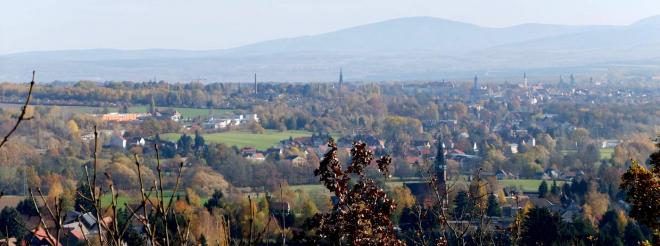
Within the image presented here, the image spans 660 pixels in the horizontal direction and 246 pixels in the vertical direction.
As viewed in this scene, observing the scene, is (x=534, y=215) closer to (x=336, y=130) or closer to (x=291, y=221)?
(x=291, y=221)

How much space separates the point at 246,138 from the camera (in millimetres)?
45469

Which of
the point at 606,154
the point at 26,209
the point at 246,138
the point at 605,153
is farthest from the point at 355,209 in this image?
the point at 246,138

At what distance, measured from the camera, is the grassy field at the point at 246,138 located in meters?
43.1

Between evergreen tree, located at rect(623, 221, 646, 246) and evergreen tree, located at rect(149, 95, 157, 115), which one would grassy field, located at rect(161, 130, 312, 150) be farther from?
evergreen tree, located at rect(623, 221, 646, 246)

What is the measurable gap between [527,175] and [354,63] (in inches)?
5079

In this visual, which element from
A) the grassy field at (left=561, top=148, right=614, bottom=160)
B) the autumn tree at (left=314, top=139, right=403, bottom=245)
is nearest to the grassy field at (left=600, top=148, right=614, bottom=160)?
the grassy field at (left=561, top=148, right=614, bottom=160)

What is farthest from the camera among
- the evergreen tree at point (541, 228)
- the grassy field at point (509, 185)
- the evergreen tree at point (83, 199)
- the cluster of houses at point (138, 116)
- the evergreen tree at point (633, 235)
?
the cluster of houses at point (138, 116)

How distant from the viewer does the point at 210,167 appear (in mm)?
35219

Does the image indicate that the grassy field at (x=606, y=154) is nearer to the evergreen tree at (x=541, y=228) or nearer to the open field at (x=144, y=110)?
the open field at (x=144, y=110)

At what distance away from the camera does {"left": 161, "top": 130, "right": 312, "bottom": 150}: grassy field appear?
43.1m

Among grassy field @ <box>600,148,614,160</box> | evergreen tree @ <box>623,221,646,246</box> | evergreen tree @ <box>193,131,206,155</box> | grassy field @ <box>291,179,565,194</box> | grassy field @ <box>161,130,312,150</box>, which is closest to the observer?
evergreen tree @ <box>623,221,646,246</box>

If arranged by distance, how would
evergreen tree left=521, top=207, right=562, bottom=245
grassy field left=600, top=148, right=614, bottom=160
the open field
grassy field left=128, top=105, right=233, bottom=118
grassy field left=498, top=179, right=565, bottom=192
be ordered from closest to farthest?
1. evergreen tree left=521, top=207, right=562, bottom=245
2. grassy field left=498, top=179, right=565, bottom=192
3. grassy field left=600, top=148, right=614, bottom=160
4. the open field
5. grassy field left=128, top=105, right=233, bottom=118

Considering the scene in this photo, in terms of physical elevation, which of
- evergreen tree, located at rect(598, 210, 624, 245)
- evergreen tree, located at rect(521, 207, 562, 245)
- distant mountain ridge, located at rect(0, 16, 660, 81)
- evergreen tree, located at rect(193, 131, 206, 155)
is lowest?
distant mountain ridge, located at rect(0, 16, 660, 81)

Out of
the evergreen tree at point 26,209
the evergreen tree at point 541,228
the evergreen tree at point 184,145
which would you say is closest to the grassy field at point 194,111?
the evergreen tree at point 184,145
